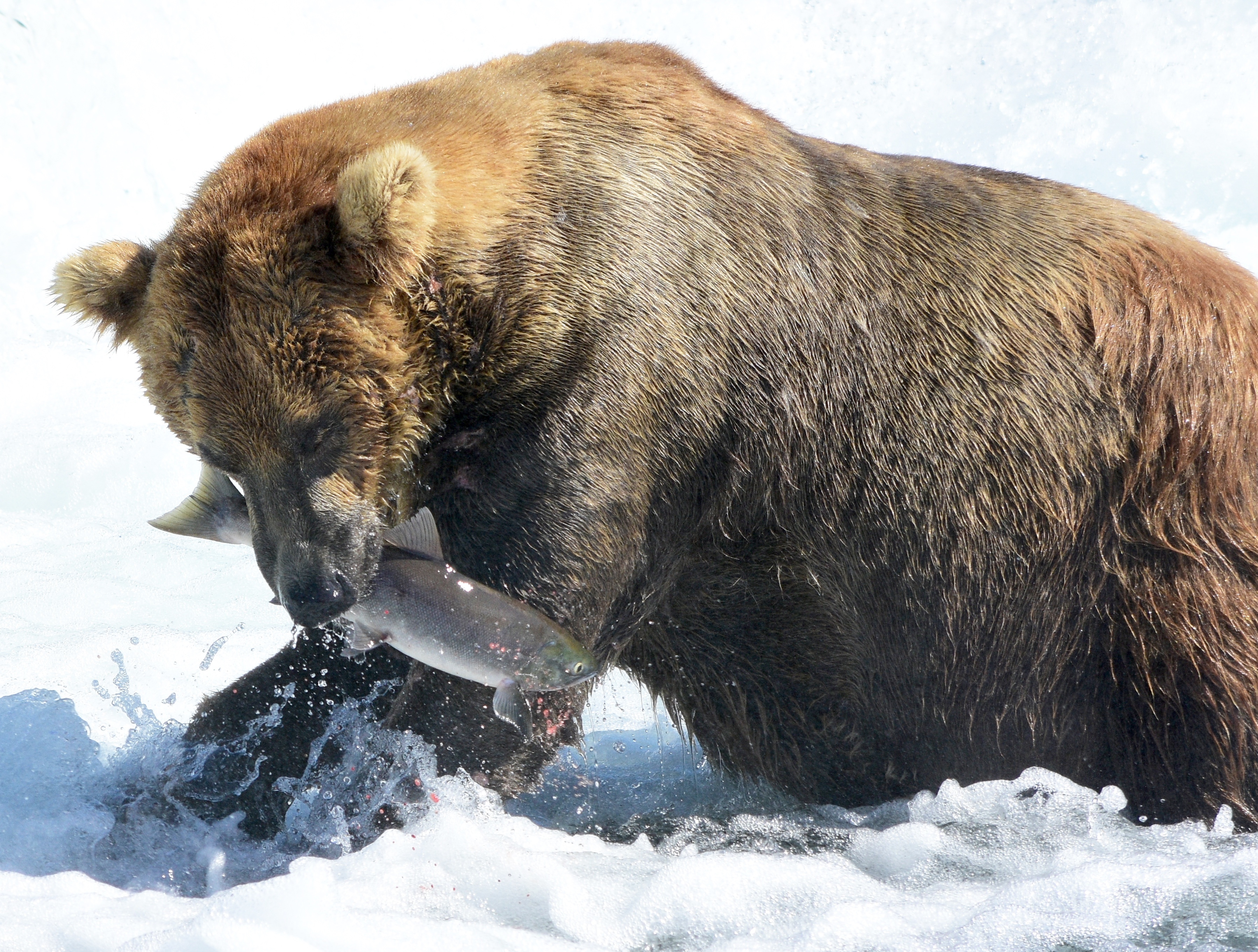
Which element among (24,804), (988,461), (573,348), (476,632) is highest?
(573,348)

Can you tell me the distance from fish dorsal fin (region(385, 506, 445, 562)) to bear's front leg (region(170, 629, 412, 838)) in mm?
848

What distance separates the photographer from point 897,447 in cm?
368

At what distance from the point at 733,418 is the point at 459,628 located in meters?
1.08

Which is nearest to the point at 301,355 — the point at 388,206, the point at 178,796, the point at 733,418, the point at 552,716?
the point at 388,206

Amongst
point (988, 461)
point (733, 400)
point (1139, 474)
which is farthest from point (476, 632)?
point (1139, 474)

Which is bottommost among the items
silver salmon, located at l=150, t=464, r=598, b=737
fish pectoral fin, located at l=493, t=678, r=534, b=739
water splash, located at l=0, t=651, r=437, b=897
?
water splash, located at l=0, t=651, r=437, b=897

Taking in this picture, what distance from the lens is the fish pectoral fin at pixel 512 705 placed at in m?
3.20

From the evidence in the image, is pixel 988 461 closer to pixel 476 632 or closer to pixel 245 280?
pixel 476 632

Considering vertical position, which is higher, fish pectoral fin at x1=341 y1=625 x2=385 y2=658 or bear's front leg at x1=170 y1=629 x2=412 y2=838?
fish pectoral fin at x1=341 y1=625 x2=385 y2=658

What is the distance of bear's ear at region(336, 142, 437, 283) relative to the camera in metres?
2.99

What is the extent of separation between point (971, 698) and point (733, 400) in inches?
50.7

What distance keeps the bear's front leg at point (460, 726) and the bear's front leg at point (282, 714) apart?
42cm

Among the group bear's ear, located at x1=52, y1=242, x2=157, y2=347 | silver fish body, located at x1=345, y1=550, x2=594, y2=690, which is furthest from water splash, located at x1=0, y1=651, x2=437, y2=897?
bear's ear, located at x1=52, y1=242, x2=157, y2=347

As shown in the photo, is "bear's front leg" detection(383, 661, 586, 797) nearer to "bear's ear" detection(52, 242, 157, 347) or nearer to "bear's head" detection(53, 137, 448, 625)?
"bear's head" detection(53, 137, 448, 625)
